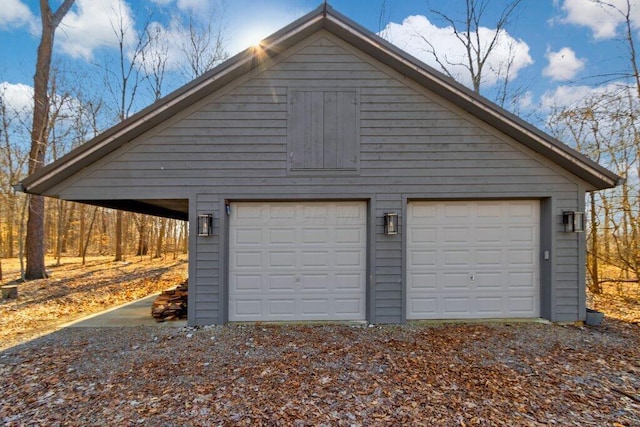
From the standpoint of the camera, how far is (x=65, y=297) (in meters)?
7.85

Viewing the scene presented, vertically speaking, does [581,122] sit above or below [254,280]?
above

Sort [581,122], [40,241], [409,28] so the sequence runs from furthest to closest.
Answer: [409,28] < [40,241] < [581,122]

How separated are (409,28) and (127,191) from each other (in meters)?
11.5

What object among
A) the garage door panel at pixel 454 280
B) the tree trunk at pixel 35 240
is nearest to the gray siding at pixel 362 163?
the garage door panel at pixel 454 280

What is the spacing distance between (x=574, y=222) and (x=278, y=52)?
622cm

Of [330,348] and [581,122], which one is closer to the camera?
[330,348]

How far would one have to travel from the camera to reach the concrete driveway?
5.48m

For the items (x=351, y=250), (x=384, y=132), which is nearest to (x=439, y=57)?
(x=384, y=132)

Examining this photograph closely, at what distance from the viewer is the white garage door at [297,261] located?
18.5 feet

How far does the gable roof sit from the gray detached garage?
5cm

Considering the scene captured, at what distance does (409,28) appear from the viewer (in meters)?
11.6

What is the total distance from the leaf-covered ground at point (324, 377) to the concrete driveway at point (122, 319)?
271 millimetres

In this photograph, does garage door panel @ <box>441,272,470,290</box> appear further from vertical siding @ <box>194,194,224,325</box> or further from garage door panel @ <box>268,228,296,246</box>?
vertical siding @ <box>194,194,224,325</box>

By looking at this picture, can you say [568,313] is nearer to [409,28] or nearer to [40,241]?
[409,28]
